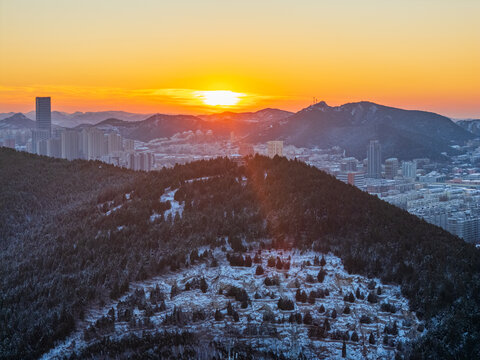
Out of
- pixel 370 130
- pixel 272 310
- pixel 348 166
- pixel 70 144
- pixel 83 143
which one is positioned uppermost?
pixel 370 130

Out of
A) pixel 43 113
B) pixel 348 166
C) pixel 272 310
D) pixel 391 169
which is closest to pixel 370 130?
pixel 391 169

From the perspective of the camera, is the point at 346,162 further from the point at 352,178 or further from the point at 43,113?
the point at 43,113

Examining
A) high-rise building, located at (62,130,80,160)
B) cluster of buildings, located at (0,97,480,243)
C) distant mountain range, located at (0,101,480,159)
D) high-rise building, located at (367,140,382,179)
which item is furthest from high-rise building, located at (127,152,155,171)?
distant mountain range, located at (0,101,480,159)

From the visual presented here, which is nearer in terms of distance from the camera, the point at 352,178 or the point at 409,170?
A: the point at 352,178

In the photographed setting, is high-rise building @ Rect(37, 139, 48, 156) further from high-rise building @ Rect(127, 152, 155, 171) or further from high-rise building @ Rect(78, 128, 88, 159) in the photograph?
high-rise building @ Rect(127, 152, 155, 171)

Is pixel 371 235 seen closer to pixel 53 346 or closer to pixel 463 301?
pixel 463 301

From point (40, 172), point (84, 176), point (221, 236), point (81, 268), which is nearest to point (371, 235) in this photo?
point (221, 236)
